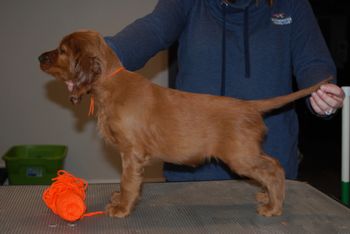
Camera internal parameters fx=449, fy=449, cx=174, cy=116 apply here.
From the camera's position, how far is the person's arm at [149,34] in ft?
6.87

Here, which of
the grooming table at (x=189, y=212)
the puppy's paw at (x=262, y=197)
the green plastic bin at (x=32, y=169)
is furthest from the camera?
the green plastic bin at (x=32, y=169)

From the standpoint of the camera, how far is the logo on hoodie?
2.35m

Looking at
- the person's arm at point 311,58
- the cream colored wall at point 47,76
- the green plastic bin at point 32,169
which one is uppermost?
the person's arm at point 311,58

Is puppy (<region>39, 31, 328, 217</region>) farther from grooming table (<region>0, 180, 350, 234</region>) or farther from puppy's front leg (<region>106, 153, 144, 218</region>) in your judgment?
grooming table (<region>0, 180, 350, 234</region>)

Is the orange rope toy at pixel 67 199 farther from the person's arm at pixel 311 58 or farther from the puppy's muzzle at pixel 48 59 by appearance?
the person's arm at pixel 311 58

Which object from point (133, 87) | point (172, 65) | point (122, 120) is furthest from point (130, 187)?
point (172, 65)

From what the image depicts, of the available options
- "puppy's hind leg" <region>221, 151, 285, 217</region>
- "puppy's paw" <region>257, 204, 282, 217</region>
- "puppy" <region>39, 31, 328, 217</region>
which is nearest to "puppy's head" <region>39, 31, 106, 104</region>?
"puppy" <region>39, 31, 328, 217</region>

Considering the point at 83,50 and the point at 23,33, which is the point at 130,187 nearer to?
the point at 83,50

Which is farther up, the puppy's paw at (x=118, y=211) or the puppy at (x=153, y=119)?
the puppy at (x=153, y=119)

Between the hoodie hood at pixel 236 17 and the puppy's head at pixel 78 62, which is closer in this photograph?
the puppy's head at pixel 78 62

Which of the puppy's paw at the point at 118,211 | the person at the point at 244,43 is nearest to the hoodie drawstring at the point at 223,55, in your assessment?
the person at the point at 244,43

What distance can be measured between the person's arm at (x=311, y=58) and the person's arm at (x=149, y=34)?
59 cm

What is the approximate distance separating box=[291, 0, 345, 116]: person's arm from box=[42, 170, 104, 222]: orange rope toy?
3.59 feet

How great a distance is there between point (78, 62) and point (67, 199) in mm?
576
